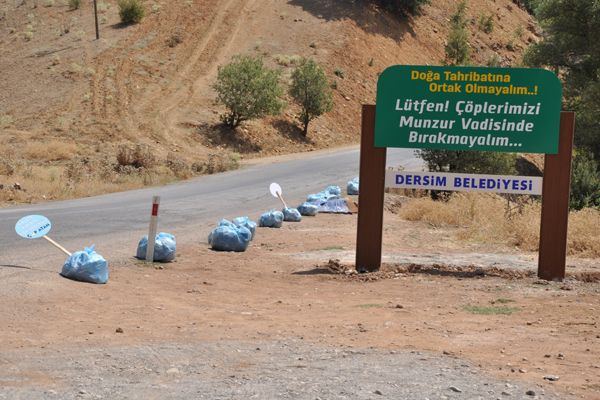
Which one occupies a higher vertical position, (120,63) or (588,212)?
(120,63)

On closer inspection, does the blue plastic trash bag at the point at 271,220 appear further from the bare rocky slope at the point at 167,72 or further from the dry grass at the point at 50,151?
the dry grass at the point at 50,151

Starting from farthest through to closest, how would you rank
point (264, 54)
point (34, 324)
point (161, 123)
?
1. point (264, 54)
2. point (161, 123)
3. point (34, 324)

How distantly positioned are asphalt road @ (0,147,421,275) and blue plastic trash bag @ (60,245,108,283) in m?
0.83

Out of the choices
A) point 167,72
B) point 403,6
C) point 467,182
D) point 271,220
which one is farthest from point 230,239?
point 403,6

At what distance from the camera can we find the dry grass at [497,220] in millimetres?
15102

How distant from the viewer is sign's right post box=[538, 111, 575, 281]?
12234mm

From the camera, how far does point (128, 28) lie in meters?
55.7

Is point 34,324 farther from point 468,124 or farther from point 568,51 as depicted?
point 568,51

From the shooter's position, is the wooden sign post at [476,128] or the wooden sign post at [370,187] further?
the wooden sign post at [370,187]

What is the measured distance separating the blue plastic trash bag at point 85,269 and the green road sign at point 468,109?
4.43 meters

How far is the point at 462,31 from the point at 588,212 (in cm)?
4667

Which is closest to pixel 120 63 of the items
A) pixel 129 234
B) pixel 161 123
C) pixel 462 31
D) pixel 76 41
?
pixel 76 41

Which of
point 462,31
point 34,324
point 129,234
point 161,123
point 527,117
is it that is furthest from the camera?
point 462,31

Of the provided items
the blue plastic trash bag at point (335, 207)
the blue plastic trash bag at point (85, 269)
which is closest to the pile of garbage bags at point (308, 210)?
the blue plastic trash bag at point (335, 207)
